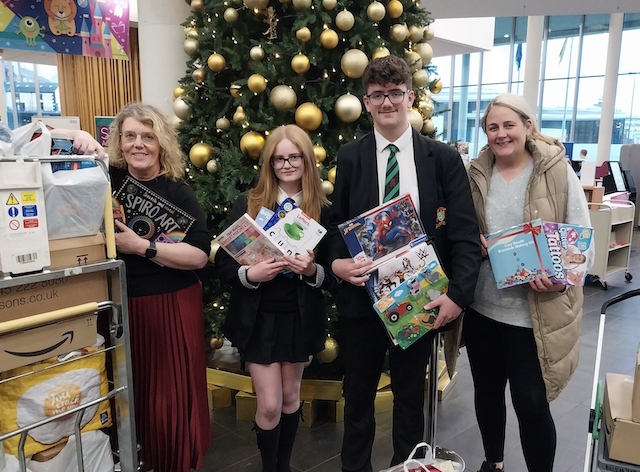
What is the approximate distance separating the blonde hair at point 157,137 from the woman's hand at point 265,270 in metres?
0.48

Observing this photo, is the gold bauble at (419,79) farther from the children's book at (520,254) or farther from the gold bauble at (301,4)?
the children's book at (520,254)

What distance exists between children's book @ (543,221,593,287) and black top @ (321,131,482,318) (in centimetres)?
25

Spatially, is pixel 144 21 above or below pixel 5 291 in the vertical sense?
above

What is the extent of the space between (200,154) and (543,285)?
6.34 feet

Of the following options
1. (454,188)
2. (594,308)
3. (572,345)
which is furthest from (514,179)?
(594,308)

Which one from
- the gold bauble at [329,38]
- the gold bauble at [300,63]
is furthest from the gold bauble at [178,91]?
the gold bauble at [329,38]

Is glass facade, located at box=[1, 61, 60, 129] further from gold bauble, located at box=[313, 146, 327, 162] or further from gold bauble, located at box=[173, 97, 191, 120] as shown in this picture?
gold bauble, located at box=[313, 146, 327, 162]

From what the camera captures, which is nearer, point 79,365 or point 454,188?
point 79,365

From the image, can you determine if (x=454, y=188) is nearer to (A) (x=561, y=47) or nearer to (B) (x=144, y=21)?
(B) (x=144, y=21)

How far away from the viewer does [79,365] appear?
166 centimetres

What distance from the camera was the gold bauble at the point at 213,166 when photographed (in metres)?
2.95

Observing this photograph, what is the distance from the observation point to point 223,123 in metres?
2.97

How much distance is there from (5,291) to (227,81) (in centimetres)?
200

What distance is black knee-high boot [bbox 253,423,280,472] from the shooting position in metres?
2.17
